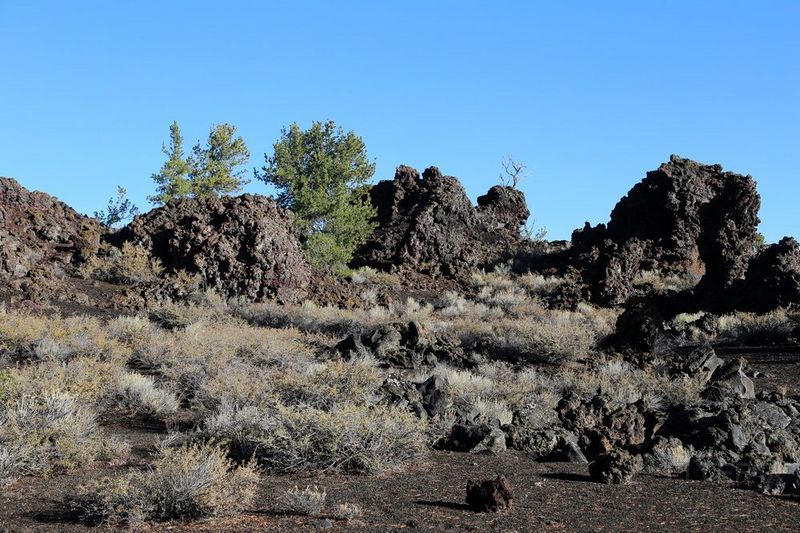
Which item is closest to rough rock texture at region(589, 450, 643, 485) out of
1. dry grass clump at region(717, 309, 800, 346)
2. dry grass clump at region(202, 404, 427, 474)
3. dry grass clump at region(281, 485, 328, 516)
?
dry grass clump at region(202, 404, 427, 474)

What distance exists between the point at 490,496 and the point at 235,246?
799 inches

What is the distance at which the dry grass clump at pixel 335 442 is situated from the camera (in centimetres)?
868

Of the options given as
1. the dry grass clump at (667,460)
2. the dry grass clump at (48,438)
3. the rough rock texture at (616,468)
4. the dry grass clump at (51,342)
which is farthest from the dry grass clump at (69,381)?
the dry grass clump at (667,460)

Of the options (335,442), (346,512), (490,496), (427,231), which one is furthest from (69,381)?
(427,231)

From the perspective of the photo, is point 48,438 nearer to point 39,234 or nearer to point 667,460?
point 667,460

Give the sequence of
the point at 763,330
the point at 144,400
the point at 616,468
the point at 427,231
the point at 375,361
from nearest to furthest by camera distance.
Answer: the point at 616,468 → the point at 144,400 → the point at 375,361 → the point at 763,330 → the point at 427,231

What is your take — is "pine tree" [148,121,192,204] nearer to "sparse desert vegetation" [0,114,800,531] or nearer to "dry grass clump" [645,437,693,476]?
"sparse desert vegetation" [0,114,800,531]

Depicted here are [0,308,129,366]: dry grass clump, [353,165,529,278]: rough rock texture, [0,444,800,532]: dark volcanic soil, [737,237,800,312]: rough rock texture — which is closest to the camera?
[0,444,800,532]: dark volcanic soil

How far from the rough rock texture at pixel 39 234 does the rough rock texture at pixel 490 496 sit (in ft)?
63.1

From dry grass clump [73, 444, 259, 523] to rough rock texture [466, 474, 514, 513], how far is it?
72.3 inches

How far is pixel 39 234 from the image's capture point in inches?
1068

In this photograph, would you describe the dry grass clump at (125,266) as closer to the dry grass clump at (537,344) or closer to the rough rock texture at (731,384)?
the dry grass clump at (537,344)

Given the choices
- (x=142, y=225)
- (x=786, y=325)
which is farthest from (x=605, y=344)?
(x=142, y=225)

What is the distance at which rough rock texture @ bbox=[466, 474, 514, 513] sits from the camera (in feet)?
23.1
